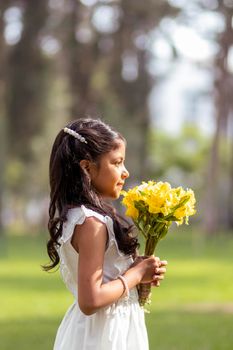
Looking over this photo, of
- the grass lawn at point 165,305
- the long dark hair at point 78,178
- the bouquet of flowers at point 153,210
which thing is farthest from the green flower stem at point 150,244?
the grass lawn at point 165,305

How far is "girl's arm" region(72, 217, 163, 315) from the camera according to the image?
13.1 feet

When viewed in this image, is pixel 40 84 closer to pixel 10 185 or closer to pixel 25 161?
pixel 25 161

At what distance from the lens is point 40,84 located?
43.0 meters

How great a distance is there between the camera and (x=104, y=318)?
415cm

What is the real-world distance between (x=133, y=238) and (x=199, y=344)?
640 cm

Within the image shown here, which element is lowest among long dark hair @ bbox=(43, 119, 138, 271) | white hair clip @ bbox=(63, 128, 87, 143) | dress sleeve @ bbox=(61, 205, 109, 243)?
dress sleeve @ bbox=(61, 205, 109, 243)

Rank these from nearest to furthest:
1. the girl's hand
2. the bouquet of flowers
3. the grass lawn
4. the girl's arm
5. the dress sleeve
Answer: the girl's arm < the dress sleeve < the girl's hand < the bouquet of flowers < the grass lawn

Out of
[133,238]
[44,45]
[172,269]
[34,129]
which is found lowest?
[172,269]

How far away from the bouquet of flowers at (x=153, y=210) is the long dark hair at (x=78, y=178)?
0.08 m

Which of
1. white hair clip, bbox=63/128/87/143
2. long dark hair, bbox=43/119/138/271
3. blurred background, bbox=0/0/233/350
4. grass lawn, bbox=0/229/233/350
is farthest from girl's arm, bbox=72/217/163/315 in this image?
blurred background, bbox=0/0/233/350

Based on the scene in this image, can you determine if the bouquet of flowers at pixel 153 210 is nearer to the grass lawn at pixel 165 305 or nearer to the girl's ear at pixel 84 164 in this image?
the girl's ear at pixel 84 164

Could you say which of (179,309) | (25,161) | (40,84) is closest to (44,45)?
(40,84)

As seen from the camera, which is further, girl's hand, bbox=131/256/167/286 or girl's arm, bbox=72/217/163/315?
girl's hand, bbox=131/256/167/286

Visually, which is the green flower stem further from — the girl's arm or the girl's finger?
the girl's arm
